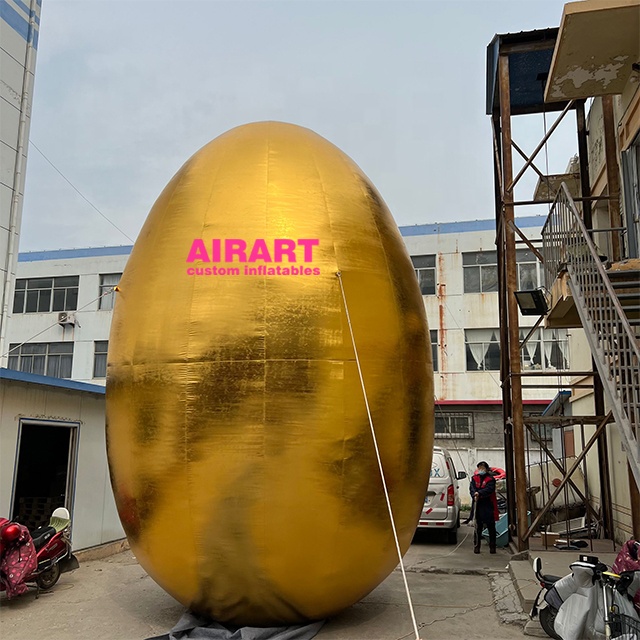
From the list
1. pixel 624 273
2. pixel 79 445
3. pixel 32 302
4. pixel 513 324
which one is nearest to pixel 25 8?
pixel 79 445

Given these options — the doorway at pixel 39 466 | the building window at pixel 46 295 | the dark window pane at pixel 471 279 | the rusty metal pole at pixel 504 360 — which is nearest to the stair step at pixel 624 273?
the rusty metal pole at pixel 504 360

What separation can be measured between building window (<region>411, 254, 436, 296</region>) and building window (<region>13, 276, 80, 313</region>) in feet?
60.1

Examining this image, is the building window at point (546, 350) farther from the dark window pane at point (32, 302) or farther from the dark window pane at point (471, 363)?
the dark window pane at point (32, 302)

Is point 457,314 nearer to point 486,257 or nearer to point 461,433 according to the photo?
point 486,257

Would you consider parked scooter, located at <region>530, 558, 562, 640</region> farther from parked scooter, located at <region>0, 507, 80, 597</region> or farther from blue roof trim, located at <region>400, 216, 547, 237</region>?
blue roof trim, located at <region>400, 216, 547, 237</region>

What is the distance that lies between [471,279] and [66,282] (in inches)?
846

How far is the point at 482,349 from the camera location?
29.1 metres

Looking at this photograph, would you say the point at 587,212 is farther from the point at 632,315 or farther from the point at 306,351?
the point at 306,351

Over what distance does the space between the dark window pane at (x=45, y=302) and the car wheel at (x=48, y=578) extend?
29135mm

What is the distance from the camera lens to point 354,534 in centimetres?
580

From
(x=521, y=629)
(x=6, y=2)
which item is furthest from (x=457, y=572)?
(x=6, y=2)

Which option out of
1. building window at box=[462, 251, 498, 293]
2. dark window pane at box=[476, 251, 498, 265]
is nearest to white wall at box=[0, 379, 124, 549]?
building window at box=[462, 251, 498, 293]

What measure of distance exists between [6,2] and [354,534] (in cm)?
1250

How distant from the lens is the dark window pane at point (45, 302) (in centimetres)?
3525
